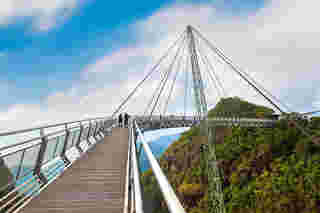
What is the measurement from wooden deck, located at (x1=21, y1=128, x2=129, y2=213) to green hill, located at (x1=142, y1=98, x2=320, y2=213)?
34.8m

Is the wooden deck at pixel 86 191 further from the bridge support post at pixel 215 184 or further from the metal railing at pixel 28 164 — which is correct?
the bridge support post at pixel 215 184

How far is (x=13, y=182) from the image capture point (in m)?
6.06

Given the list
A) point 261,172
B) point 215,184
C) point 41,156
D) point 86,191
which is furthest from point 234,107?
point 86,191

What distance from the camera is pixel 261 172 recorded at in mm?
48250

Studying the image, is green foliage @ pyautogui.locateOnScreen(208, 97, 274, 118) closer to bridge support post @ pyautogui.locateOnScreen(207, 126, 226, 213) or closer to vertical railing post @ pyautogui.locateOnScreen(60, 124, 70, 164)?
bridge support post @ pyautogui.locateOnScreen(207, 126, 226, 213)

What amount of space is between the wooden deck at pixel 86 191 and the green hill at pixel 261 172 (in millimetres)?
34810

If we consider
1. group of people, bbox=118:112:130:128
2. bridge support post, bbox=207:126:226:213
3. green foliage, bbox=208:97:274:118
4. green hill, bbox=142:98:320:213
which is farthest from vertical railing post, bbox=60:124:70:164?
green foliage, bbox=208:97:274:118

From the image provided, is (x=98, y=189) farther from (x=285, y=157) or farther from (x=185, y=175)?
(x=185, y=175)

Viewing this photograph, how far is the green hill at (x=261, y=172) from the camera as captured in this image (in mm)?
37844

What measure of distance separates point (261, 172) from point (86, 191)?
4801 centimetres

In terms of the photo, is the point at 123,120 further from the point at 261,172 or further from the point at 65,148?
the point at 261,172

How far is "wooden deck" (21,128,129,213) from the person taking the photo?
15.8 feet

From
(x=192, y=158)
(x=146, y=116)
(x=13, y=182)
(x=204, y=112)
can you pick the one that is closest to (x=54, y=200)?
(x=13, y=182)

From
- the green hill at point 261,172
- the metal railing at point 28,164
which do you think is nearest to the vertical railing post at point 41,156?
the metal railing at point 28,164
